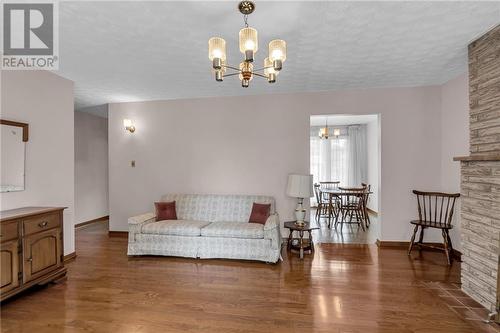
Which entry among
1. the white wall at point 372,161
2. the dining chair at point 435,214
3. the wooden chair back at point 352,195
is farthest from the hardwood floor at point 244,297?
the white wall at point 372,161

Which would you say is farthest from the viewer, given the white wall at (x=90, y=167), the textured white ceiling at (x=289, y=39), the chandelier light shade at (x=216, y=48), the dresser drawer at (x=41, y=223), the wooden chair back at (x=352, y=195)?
the white wall at (x=90, y=167)

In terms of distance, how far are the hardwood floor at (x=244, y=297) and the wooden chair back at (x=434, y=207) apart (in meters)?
0.59

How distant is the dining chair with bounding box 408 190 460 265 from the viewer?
3514 millimetres

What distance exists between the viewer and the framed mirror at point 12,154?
2.85 m

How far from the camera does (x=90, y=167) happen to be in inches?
238

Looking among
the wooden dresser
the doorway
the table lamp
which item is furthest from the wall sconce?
the doorway

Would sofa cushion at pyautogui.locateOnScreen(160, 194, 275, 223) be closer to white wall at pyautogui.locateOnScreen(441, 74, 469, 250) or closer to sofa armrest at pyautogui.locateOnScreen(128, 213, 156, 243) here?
sofa armrest at pyautogui.locateOnScreen(128, 213, 156, 243)

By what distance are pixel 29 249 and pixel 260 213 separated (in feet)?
9.31

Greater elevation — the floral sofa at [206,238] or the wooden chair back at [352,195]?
the wooden chair back at [352,195]

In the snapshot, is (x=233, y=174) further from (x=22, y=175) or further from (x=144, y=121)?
(x=22, y=175)

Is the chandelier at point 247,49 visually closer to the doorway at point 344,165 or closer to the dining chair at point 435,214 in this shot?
the dining chair at point 435,214

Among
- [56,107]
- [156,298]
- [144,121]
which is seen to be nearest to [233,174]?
[144,121]

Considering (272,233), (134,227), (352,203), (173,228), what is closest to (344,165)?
(352,203)

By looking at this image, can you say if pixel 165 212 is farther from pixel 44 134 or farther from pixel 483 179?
pixel 483 179
